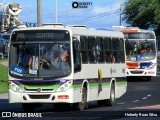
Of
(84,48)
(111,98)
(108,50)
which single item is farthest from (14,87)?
(111,98)

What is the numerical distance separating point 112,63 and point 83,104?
3715mm

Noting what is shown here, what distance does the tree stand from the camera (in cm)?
8288

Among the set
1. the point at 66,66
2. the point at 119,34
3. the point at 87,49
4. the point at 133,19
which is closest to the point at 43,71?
the point at 66,66

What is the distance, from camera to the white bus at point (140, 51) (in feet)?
137

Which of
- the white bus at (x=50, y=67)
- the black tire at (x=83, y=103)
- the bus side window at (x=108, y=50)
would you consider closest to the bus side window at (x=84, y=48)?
the white bus at (x=50, y=67)

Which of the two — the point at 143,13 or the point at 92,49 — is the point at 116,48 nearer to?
the point at 92,49

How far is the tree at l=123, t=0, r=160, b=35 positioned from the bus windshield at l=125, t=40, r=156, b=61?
39393 mm

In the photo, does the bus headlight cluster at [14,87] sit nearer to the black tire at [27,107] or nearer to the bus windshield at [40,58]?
the bus windshield at [40,58]

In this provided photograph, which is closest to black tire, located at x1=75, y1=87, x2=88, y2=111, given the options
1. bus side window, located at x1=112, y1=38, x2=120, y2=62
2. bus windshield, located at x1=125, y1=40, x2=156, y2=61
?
bus side window, located at x1=112, y1=38, x2=120, y2=62

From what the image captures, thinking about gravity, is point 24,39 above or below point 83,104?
above

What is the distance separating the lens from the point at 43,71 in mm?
19938

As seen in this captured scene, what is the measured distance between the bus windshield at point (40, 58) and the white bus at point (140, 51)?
21934 mm

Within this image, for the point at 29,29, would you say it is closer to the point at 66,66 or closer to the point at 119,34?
the point at 66,66

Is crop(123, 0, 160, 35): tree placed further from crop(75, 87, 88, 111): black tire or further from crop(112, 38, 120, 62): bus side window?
crop(75, 87, 88, 111): black tire
